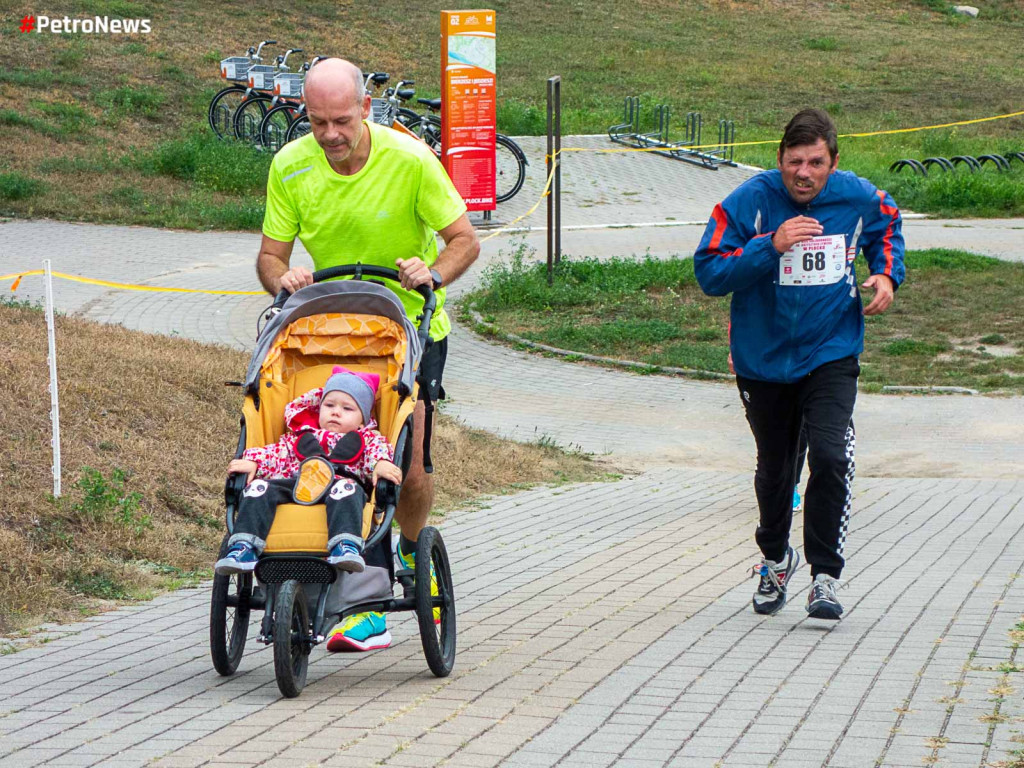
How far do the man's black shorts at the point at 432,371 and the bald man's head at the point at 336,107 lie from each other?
75cm

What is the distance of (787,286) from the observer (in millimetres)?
5426

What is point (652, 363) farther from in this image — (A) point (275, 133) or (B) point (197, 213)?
(A) point (275, 133)

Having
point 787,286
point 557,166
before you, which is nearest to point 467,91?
point 557,166

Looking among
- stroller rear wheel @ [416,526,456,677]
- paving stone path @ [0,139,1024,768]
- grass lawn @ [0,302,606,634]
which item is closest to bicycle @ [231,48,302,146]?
grass lawn @ [0,302,606,634]

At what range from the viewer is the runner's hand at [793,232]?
17.2 ft

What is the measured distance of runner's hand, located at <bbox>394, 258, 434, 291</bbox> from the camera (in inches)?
191

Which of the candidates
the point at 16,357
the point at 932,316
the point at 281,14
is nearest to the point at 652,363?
the point at 932,316

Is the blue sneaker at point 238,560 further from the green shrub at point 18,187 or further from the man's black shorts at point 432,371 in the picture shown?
the green shrub at point 18,187

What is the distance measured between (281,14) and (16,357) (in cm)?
2860

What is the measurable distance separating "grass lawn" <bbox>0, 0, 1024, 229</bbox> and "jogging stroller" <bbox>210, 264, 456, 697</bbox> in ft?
48.4

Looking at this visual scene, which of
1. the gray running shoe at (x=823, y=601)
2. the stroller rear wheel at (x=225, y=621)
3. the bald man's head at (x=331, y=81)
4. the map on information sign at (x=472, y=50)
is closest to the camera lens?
the stroller rear wheel at (x=225, y=621)

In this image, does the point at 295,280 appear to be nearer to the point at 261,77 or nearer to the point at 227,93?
the point at 261,77

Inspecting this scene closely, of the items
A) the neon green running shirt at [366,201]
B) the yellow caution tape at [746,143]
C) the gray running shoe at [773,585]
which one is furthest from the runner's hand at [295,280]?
the yellow caution tape at [746,143]

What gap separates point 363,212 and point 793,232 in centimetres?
156
